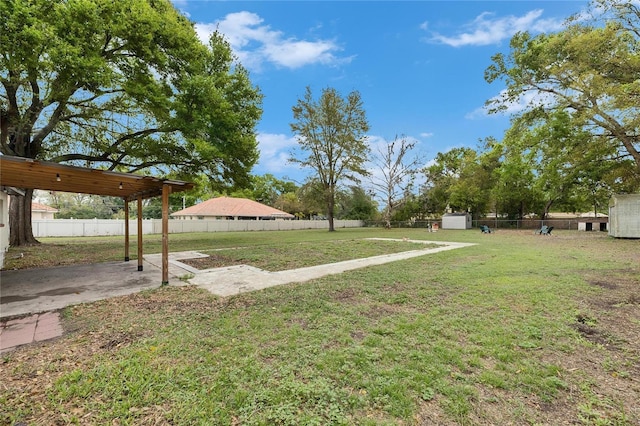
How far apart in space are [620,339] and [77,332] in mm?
6115

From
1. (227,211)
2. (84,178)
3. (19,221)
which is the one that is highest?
(84,178)

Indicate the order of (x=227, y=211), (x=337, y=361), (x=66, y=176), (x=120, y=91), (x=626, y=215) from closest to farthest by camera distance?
1. (x=337, y=361)
2. (x=66, y=176)
3. (x=120, y=91)
4. (x=626, y=215)
5. (x=227, y=211)

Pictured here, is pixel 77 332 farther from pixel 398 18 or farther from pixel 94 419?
pixel 398 18

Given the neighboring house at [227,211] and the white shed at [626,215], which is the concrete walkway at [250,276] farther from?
the neighboring house at [227,211]

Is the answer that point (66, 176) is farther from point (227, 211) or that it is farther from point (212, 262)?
point (227, 211)

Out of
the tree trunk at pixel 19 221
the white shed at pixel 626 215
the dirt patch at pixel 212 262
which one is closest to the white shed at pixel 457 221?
the white shed at pixel 626 215

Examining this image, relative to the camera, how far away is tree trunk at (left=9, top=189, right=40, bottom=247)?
12039 millimetres

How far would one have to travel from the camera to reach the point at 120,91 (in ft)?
36.8

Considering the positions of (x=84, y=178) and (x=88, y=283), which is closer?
(x=84, y=178)

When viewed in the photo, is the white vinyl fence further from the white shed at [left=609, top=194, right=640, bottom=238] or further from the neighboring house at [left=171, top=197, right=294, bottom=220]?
the white shed at [left=609, top=194, right=640, bottom=238]

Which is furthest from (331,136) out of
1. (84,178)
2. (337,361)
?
(337,361)

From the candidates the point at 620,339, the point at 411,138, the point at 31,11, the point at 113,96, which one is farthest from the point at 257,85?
the point at 411,138

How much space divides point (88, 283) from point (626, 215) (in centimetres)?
2179

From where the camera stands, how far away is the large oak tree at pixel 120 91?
7.99 meters
